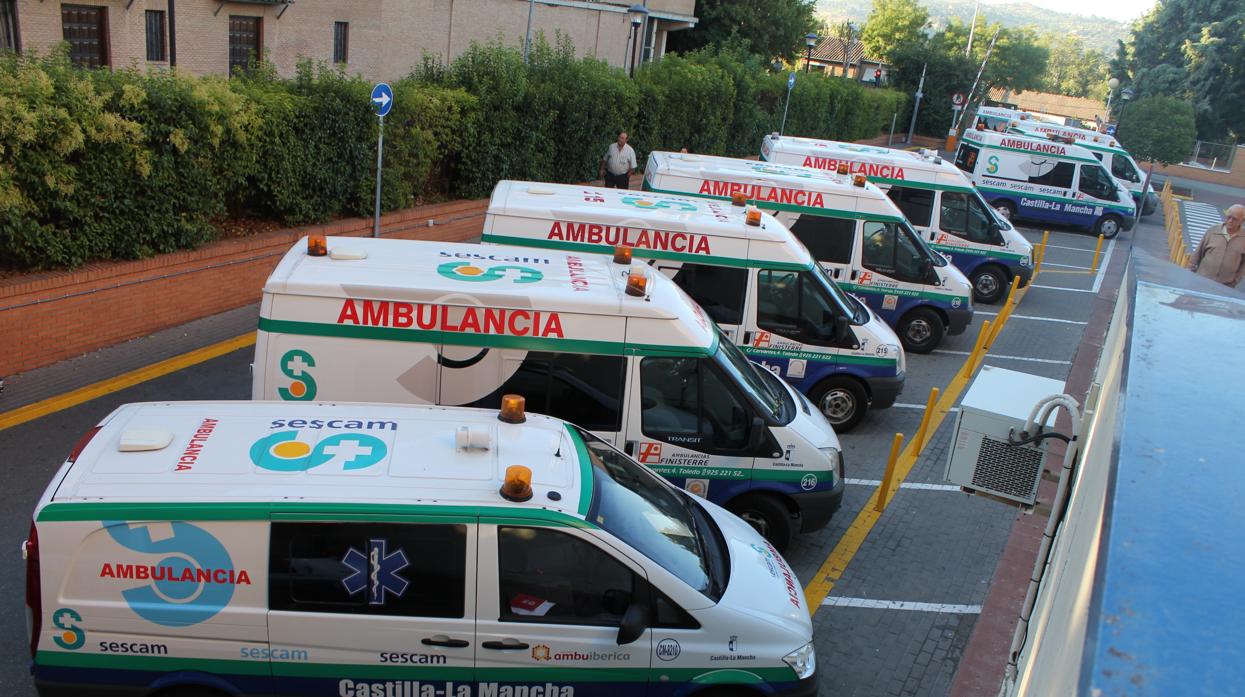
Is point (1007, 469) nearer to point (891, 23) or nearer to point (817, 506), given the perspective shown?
point (817, 506)

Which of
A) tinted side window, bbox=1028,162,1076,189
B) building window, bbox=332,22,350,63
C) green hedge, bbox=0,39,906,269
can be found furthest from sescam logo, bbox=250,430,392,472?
tinted side window, bbox=1028,162,1076,189

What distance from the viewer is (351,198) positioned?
1498 centimetres

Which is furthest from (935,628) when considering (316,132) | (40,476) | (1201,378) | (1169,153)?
(1169,153)

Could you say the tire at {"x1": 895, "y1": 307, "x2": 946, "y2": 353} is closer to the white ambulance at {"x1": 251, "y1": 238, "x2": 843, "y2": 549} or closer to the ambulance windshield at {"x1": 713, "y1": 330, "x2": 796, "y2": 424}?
the ambulance windshield at {"x1": 713, "y1": 330, "x2": 796, "y2": 424}

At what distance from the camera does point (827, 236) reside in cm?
1348

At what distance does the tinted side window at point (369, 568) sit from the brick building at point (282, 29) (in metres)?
9.34

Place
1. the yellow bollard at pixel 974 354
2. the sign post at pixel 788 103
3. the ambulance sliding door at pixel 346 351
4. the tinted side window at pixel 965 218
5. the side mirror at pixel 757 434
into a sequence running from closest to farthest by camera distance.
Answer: the ambulance sliding door at pixel 346 351 < the side mirror at pixel 757 434 < the yellow bollard at pixel 974 354 < the tinted side window at pixel 965 218 < the sign post at pixel 788 103

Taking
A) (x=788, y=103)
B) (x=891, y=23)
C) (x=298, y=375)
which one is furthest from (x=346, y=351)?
(x=891, y=23)

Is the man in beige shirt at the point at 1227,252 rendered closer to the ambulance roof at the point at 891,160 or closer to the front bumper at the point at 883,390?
the front bumper at the point at 883,390

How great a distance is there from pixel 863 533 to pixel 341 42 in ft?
65.8

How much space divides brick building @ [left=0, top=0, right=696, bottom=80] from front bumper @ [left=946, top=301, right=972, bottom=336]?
33.5 ft

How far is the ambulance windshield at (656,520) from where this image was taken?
5355mm

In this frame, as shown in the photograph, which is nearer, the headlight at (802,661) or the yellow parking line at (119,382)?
the headlight at (802,661)

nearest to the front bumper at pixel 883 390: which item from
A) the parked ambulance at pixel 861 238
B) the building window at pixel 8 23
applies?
the parked ambulance at pixel 861 238
